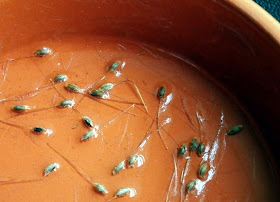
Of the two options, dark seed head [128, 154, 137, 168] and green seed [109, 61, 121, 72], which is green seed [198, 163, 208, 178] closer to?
dark seed head [128, 154, 137, 168]

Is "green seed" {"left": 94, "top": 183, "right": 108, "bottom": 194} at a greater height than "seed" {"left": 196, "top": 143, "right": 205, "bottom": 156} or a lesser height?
lesser

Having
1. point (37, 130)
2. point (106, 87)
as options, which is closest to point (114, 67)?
point (106, 87)

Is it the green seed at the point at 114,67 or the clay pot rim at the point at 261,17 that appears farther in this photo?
the green seed at the point at 114,67

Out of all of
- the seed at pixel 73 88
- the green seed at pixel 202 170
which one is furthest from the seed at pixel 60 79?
the green seed at pixel 202 170

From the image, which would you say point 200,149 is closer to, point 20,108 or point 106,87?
point 106,87

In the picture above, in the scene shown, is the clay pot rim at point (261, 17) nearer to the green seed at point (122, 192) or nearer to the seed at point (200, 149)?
the seed at point (200, 149)

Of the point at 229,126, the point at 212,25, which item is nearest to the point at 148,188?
the point at 229,126

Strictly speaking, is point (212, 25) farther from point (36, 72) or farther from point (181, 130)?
point (36, 72)

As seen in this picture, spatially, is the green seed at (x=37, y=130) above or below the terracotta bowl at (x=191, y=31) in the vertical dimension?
below

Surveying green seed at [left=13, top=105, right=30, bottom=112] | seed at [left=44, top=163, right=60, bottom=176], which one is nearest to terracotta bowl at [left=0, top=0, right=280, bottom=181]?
green seed at [left=13, top=105, right=30, bottom=112]
